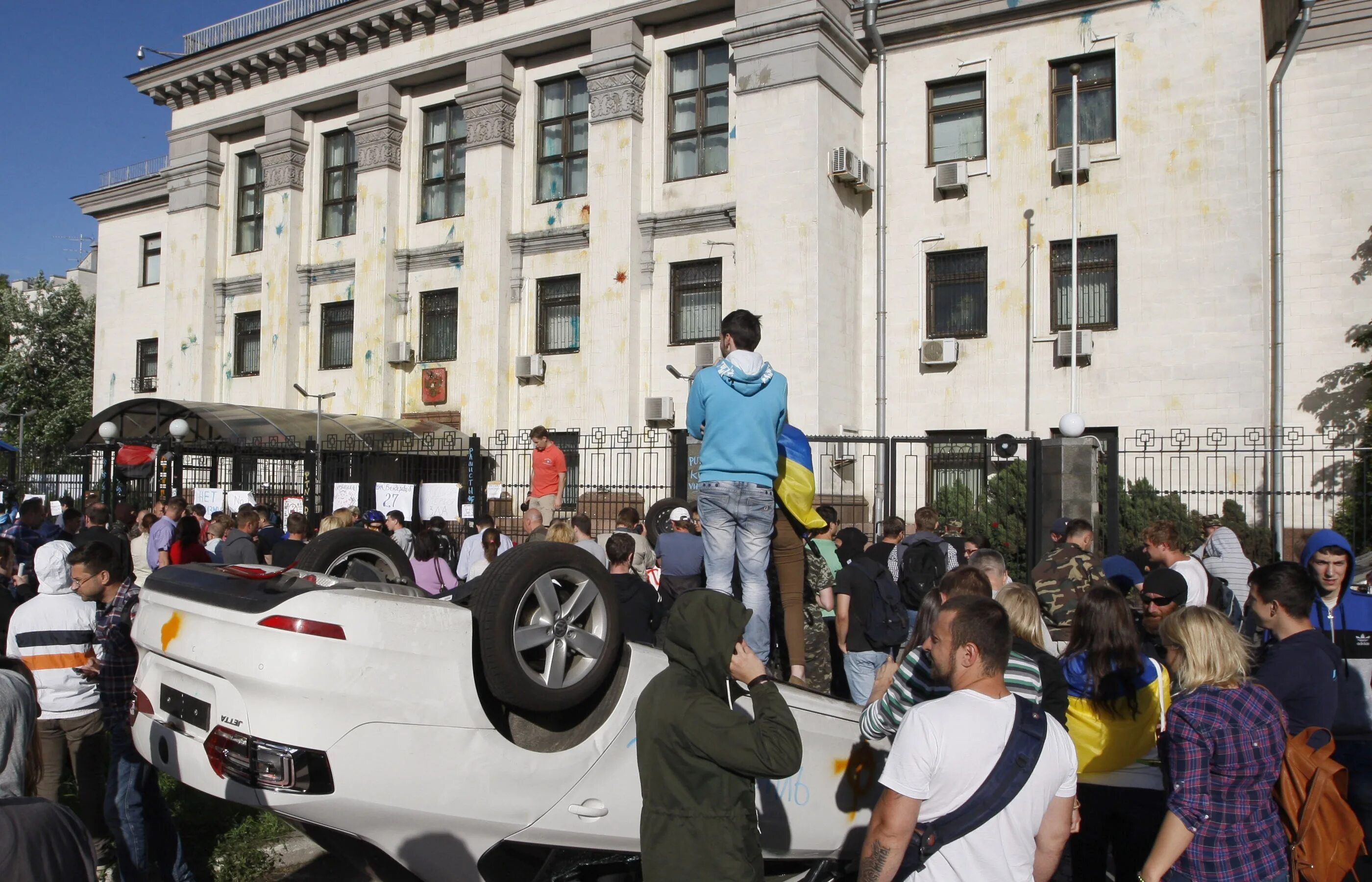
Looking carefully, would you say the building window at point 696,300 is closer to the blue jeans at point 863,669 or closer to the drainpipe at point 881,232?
the drainpipe at point 881,232

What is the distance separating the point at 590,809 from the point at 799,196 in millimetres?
17338

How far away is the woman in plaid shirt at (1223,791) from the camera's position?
13.3 ft

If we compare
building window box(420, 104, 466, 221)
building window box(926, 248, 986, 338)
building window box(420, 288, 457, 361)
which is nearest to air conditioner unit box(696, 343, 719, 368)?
building window box(926, 248, 986, 338)

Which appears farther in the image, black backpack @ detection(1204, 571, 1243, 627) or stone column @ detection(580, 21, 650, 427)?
stone column @ detection(580, 21, 650, 427)

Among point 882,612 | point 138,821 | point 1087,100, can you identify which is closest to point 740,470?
point 882,612

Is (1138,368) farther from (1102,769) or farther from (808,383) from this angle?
(1102,769)

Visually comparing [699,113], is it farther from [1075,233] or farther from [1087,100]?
[1075,233]

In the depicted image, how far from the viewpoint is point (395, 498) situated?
681 inches

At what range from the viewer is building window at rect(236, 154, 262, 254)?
93.3 feet

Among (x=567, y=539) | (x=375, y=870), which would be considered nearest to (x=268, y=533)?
(x=567, y=539)

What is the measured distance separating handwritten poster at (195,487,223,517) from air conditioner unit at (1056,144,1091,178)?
16268mm

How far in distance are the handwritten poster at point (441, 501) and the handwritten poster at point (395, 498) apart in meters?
0.21

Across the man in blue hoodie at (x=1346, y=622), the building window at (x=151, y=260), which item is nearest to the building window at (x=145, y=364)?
the building window at (x=151, y=260)

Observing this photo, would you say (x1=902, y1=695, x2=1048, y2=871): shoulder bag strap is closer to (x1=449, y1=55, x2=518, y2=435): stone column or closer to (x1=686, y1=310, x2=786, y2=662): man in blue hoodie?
(x1=686, y1=310, x2=786, y2=662): man in blue hoodie
